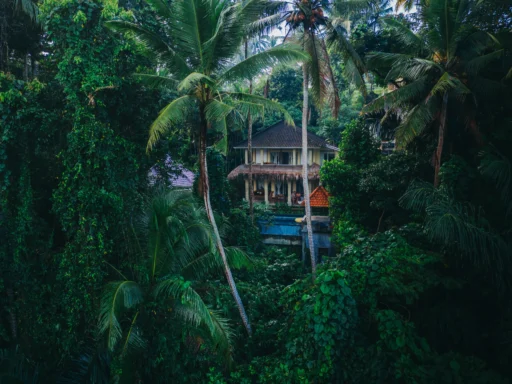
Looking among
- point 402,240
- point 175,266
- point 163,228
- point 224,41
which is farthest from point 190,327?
point 224,41

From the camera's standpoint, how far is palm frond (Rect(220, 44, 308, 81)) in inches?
301

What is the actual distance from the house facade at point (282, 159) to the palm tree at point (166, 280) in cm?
1614

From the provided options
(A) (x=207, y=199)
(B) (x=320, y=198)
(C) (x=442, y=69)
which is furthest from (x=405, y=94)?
(B) (x=320, y=198)

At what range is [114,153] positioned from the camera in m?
8.38

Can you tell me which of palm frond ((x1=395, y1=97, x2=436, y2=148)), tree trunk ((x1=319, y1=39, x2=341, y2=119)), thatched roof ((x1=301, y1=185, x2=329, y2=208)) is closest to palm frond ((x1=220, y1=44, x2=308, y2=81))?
tree trunk ((x1=319, y1=39, x2=341, y2=119))

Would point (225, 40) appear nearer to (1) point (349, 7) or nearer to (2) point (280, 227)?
(1) point (349, 7)

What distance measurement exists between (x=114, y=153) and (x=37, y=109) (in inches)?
88.2

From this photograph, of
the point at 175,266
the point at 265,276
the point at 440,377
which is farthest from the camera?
the point at 265,276

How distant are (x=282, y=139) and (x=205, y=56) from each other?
17.7 metres

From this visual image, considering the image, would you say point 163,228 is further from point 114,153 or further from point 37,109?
point 37,109

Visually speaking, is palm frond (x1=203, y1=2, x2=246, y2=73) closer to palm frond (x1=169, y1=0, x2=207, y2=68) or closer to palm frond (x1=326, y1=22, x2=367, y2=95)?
palm frond (x1=169, y1=0, x2=207, y2=68)

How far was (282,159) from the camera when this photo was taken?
26203mm

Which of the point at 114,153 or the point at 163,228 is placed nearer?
the point at 163,228

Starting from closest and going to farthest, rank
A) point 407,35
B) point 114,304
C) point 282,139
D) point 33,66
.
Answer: point 114,304, point 407,35, point 33,66, point 282,139
